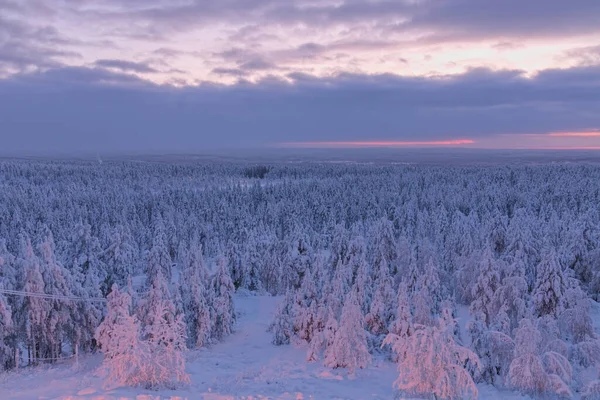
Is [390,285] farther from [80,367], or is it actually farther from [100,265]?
[100,265]

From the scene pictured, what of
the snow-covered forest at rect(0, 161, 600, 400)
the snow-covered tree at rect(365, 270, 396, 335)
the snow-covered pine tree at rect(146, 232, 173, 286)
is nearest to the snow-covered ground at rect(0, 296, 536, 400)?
the snow-covered forest at rect(0, 161, 600, 400)

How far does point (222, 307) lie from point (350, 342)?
1111 cm

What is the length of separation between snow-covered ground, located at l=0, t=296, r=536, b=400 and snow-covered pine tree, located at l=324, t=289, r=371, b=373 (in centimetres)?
60

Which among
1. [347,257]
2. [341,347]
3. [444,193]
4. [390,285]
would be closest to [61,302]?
[341,347]

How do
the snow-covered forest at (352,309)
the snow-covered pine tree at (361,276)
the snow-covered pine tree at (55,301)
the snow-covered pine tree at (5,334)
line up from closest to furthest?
the snow-covered forest at (352,309) → the snow-covered pine tree at (5,334) → the snow-covered pine tree at (55,301) → the snow-covered pine tree at (361,276)

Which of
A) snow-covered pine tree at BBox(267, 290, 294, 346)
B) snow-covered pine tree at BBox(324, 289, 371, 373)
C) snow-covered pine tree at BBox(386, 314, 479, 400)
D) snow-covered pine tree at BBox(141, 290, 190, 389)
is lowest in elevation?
snow-covered pine tree at BBox(267, 290, 294, 346)

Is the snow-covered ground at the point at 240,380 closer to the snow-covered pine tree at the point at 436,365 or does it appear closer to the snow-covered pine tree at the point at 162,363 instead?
the snow-covered pine tree at the point at 162,363

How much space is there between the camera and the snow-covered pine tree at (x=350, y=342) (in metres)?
23.3

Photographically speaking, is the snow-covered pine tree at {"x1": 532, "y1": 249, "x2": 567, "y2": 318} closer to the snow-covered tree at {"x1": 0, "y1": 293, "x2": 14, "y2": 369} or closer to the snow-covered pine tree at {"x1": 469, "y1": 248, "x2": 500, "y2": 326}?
the snow-covered pine tree at {"x1": 469, "y1": 248, "x2": 500, "y2": 326}

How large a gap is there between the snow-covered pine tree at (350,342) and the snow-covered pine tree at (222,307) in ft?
32.9

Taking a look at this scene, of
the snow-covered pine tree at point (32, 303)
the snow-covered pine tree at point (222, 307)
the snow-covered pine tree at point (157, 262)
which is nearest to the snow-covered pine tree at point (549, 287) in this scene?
the snow-covered pine tree at point (222, 307)

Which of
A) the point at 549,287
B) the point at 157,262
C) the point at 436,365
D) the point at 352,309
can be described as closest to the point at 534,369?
the point at 436,365

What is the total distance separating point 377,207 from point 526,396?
73160 mm

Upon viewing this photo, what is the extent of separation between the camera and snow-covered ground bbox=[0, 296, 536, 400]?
16094 millimetres
